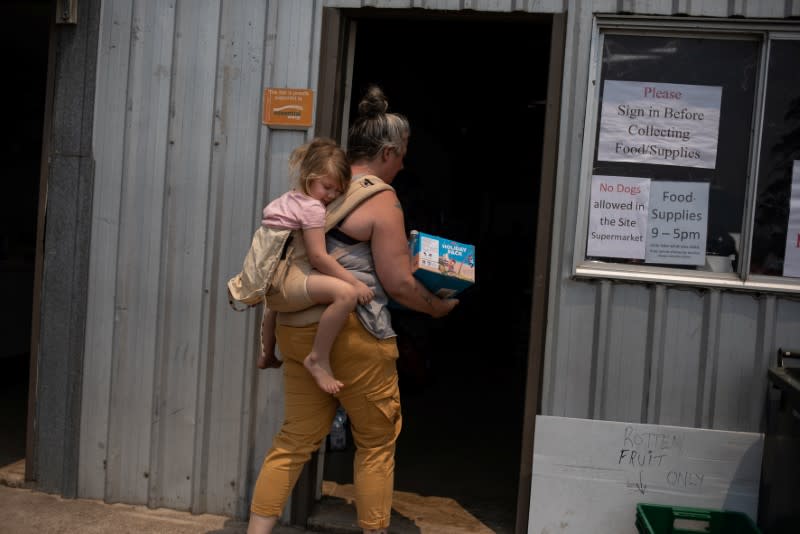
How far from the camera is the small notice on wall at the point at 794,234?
352 cm

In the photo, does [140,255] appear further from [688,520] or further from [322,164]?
[688,520]

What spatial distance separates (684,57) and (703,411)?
1.70m

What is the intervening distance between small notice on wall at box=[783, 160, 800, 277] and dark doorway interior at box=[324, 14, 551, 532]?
1419 millimetres

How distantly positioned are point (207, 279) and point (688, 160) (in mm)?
2494

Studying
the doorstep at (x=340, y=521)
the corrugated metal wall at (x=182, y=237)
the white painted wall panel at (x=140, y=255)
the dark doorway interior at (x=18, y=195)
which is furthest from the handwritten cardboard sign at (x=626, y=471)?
the dark doorway interior at (x=18, y=195)

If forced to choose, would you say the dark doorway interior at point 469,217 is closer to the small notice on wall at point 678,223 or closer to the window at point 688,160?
the window at point 688,160

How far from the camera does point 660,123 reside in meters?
3.62

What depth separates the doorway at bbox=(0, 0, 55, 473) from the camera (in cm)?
591

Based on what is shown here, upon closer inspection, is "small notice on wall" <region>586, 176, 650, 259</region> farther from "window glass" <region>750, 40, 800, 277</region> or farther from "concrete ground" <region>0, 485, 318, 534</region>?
"concrete ground" <region>0, 485, 318, 534</region>

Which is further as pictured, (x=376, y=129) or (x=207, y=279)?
(x=207, y=279)

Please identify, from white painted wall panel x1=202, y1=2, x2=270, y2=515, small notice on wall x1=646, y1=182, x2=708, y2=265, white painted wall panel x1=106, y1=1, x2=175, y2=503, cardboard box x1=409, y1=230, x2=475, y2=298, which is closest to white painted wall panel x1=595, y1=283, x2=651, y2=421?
small notice on wall x1=646, y1=182, x2=708, y2=265

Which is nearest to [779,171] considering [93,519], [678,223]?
[678,223]

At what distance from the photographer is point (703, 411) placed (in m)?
3.56

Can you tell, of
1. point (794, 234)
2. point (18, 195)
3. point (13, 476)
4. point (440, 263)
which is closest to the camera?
point (440, 263)
